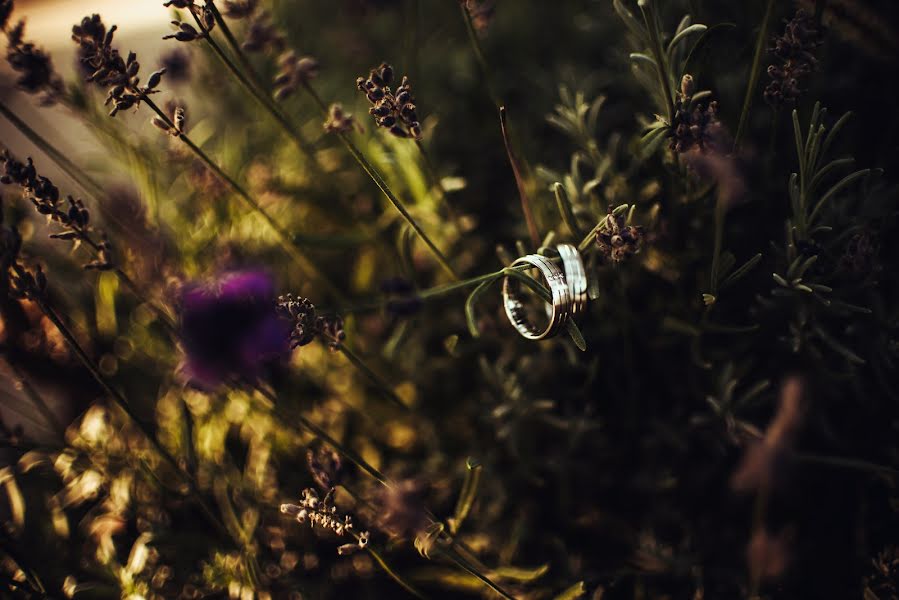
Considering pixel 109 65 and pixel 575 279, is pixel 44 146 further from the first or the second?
pixel 575 279

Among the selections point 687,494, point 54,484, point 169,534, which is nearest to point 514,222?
point 687,494

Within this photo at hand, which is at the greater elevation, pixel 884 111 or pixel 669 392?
pixel 884 111

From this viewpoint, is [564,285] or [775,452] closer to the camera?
[775,452]

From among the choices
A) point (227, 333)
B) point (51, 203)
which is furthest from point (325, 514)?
point (51, 203)

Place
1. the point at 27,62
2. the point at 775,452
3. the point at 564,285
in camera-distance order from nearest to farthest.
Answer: the point at 775,452 < the point at 564,285 < the point at 27,62

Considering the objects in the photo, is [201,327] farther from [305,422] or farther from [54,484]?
[54,484]

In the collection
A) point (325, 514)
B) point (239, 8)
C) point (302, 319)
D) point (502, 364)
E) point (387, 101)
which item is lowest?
point (502, 364)
